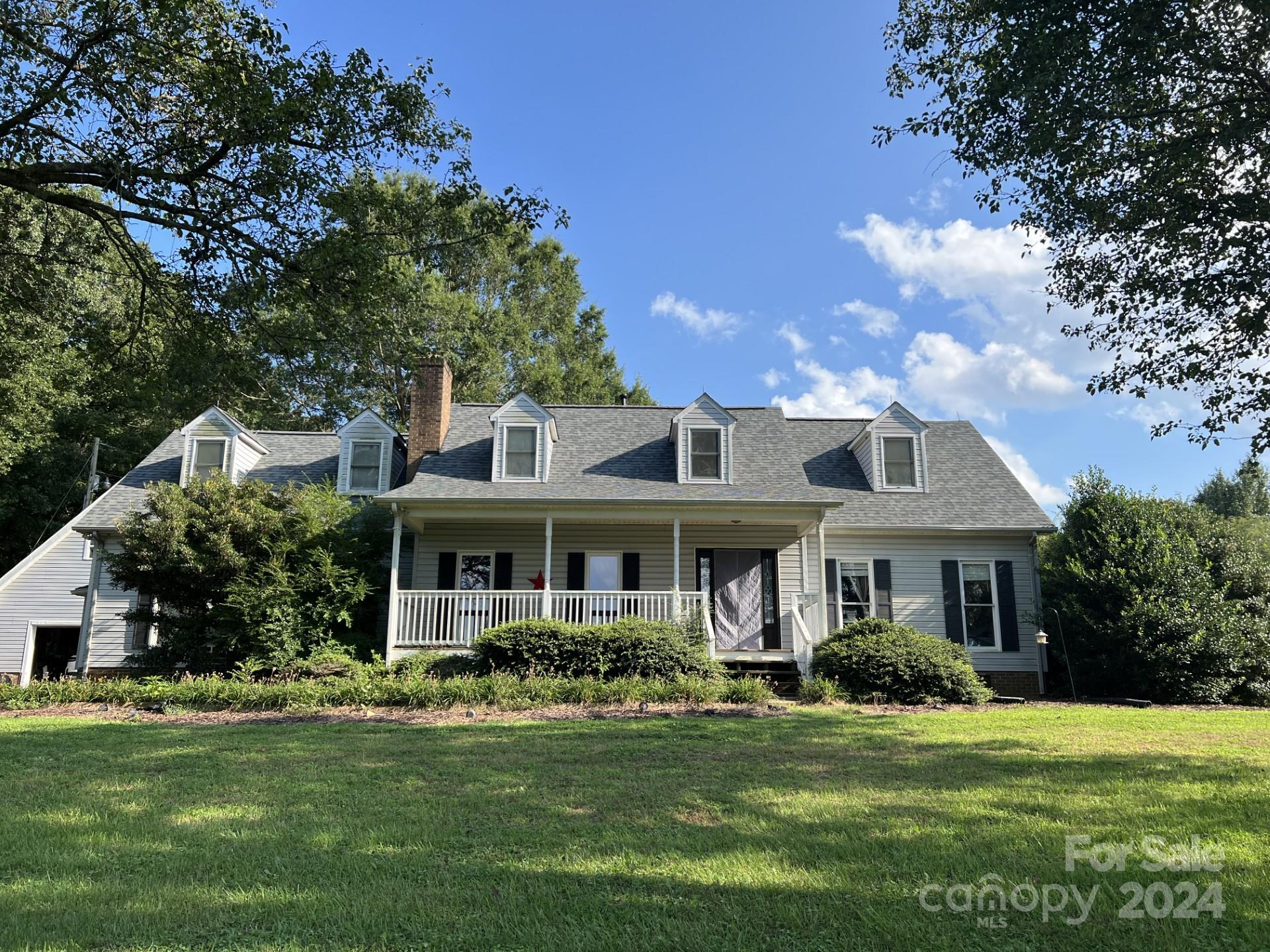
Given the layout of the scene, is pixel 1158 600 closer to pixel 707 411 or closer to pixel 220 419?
pixel 707 411

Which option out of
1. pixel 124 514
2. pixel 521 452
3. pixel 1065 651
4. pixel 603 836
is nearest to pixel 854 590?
pixel 1065 651

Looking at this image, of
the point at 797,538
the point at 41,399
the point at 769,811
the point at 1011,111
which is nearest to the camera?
the point at 769,811

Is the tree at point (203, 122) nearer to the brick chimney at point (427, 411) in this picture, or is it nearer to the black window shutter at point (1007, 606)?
the brick chimney at point (427, 411)

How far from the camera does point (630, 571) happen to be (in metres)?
17.0

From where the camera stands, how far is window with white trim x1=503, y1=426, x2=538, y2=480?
53.8ft

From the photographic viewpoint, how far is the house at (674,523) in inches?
601

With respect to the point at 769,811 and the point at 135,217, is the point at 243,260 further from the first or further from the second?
the point at 769,811

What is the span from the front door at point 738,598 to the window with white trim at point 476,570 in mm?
4897

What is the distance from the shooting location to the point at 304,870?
4219 mm

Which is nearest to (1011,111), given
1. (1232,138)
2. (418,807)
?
(1232,138)

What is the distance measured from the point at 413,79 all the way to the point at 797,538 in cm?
1189

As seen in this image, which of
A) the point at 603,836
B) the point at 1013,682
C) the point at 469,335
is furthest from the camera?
the point at 469,335

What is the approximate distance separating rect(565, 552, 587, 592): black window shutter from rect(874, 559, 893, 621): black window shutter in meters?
6.24

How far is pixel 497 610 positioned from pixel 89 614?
9.57 meters
